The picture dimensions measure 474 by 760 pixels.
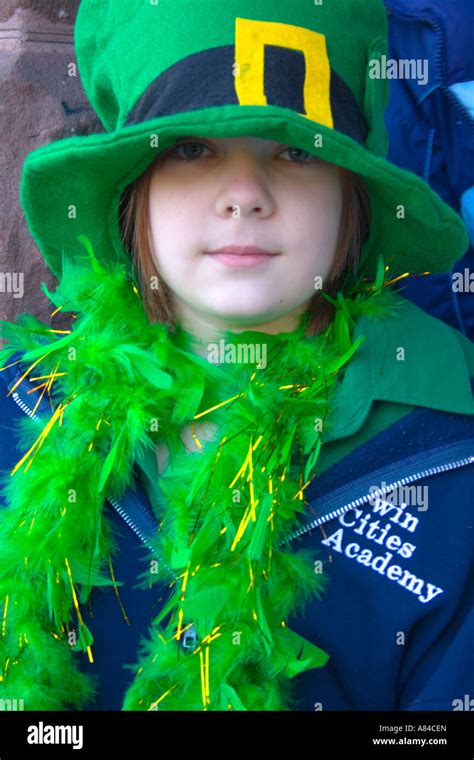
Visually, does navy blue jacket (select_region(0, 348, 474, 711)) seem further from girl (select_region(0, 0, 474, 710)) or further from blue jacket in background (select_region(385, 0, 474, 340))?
blue jacket in background (select_region(385, 0, 474, 340))

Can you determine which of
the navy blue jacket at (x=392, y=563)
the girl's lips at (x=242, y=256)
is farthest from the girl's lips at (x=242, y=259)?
the navy blue jacket at (x=392, y=563)

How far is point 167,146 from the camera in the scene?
1.37 metres

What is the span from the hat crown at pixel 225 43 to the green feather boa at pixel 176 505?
0.30 m

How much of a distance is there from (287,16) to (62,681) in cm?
100

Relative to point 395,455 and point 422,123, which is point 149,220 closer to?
point 395,455

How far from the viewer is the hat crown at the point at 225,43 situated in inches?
51.0

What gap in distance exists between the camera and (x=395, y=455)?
1418mm

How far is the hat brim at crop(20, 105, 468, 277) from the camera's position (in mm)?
1243

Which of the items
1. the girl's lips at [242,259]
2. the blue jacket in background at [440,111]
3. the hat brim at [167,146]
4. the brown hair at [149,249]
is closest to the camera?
the hat brim at [167,146]

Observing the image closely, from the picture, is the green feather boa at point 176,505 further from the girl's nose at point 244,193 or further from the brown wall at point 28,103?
the brown wall at point 28,103

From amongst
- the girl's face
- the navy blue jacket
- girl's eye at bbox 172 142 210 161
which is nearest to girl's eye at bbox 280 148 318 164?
the girl's face

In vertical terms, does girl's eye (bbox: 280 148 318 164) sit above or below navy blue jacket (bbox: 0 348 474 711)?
above

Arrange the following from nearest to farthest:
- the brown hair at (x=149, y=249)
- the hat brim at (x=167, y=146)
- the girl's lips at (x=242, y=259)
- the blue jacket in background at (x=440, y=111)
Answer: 1. the hat brim at (x=167, y=146)
2. the girl's lips at (x=242, y=259)
3. the brown hair at (x=149, y=249)
4. the blue jacket in background at (x=440, y=111)
